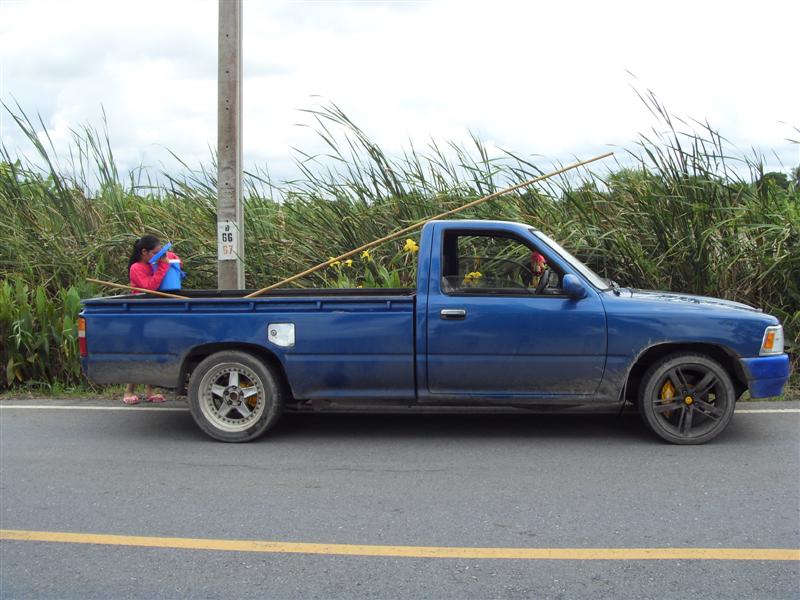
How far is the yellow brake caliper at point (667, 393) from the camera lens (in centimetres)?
641

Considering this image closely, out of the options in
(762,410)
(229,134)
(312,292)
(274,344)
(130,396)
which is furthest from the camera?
(229,134)

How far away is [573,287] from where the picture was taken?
6266mm


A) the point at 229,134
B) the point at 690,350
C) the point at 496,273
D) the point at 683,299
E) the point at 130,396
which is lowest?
the point at 130,396

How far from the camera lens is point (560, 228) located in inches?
388

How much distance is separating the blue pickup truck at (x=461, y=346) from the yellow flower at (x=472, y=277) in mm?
14

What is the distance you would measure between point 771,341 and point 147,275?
18.2 ft

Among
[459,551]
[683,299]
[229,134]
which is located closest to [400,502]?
[459,551]

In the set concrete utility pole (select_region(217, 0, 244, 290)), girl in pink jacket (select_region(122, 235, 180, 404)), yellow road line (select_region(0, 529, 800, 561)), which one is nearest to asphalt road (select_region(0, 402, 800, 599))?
yellow road line (select_region(0, 529, 800, 561))

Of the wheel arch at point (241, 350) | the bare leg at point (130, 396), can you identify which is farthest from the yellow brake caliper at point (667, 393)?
the bare leg at point (130, 396)

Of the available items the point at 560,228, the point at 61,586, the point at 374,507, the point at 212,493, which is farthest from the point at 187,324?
the point at 560,228

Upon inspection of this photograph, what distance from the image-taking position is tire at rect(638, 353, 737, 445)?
20.8 feet

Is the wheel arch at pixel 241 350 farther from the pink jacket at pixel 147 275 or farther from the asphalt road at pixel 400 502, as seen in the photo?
the pink jacket at pixel 147 275

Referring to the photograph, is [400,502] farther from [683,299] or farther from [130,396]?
[130,396]

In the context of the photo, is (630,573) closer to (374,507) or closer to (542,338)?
(374,507)
